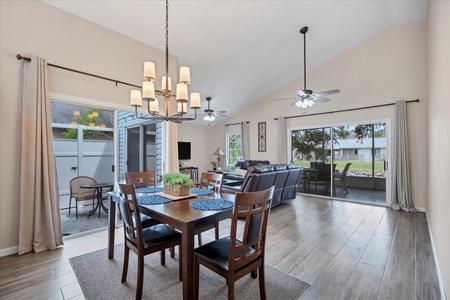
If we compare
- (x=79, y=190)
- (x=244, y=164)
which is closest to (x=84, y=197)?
(x=79, y=190)

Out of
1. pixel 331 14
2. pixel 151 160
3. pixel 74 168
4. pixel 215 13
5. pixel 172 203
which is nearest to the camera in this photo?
pixel 172 203

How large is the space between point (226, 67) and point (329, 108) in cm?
310

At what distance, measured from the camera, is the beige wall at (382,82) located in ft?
15.1

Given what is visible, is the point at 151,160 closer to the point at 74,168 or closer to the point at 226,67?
the point at 74,168

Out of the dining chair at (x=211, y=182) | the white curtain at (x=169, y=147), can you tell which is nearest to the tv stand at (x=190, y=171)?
the white curtain at (x=169, y=147)

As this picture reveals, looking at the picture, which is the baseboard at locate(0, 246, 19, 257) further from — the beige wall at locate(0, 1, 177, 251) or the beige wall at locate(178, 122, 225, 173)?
the beige wall at locate(178, 122, 225, 173)

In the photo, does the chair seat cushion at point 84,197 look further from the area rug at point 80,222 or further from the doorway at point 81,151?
the area rug at point 80,222

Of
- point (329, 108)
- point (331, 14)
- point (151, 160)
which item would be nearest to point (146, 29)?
point (151, 160)

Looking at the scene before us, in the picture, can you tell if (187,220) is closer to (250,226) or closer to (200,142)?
(250,226)

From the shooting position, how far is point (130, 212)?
197cm

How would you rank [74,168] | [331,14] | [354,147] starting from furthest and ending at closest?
1. [354,147]
2. [331,14]
3. [74,168]

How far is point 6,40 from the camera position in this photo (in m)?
2.66

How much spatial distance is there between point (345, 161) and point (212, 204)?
5.00 meters

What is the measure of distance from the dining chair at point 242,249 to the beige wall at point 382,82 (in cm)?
487
